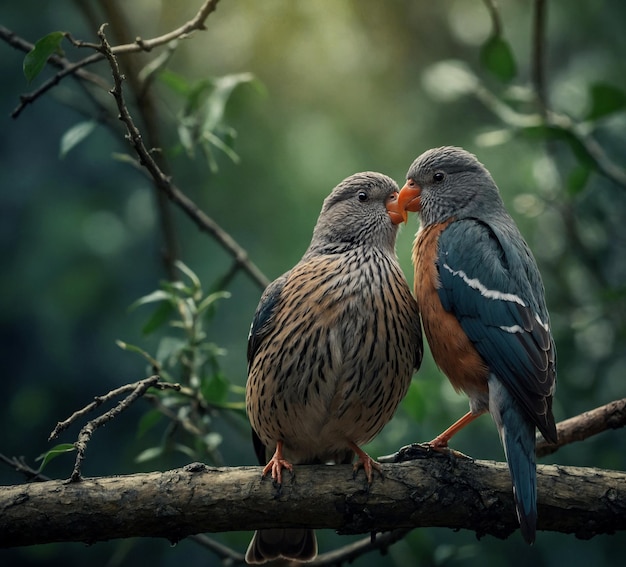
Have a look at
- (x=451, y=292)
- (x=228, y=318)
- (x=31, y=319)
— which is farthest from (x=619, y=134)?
(x=31, y=319)

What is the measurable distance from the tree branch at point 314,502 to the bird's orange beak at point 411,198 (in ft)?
4.59

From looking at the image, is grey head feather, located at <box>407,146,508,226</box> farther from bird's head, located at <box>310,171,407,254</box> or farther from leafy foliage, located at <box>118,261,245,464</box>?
leafy foliage, located at <box>118,261,245,464</box>

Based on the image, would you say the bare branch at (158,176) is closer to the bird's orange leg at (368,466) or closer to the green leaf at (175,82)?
the green leaf at (175,82)

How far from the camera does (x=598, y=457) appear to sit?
209 inches

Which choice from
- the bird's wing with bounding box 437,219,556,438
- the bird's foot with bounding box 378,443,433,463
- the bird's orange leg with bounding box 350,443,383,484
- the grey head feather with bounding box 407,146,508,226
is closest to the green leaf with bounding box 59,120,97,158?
the grey head feather with bounding box 407,146,508,226

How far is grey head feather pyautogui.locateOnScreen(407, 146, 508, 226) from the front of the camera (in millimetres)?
4223

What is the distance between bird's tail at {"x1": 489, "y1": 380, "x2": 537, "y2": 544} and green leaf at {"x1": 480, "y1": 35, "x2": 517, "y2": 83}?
1.98 metres

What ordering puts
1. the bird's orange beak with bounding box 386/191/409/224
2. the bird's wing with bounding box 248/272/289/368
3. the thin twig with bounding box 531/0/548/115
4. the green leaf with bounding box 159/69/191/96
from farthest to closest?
the thin twig with bounding box 531/0/548/115
the bird's orange beak with bounding box 386/191/409/224
the green leaf with bounding box 159/69/191/96
the bird's wing with bounding box 248/272/289/368

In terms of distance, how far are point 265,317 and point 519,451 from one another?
1264 mm

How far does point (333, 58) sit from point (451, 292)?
365 centimetres

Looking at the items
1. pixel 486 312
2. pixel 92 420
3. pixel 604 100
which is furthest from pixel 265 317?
pixel 604 100

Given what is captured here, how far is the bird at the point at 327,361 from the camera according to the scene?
3535mm

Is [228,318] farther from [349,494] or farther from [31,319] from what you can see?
[349,494]

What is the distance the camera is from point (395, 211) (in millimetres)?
4191
